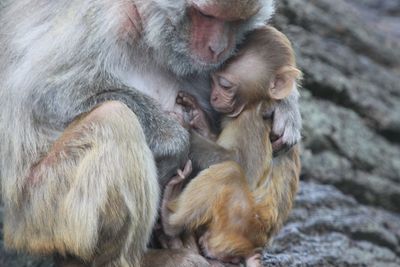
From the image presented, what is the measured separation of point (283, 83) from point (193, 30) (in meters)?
0.81

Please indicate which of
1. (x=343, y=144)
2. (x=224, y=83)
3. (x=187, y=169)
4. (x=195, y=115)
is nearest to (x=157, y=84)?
(x=195, y=115)

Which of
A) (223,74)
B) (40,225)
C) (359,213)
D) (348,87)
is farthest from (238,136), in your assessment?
(348,87)

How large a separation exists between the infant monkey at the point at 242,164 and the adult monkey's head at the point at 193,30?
247 millimetres

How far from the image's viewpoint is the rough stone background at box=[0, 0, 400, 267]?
8781 mm

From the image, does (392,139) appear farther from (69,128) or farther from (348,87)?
(69,128)

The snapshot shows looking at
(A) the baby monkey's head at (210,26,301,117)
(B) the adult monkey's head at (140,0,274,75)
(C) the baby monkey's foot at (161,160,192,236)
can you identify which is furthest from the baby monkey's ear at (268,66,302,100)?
(C) the baby monkey's foot at (161,160,192,236)

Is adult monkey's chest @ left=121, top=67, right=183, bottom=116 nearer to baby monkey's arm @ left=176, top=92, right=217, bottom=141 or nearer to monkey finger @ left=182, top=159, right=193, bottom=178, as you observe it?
baby monkey's arm @ left=176, top=92, right=217, bottom=141

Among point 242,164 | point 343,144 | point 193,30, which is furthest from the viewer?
A: point 343,144

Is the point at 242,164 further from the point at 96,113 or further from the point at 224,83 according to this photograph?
the point at 96,113

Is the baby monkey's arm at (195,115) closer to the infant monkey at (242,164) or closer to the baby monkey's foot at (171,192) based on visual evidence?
the infant monkey at (242,164)

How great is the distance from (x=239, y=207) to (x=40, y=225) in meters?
1.40

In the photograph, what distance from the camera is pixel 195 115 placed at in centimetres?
675

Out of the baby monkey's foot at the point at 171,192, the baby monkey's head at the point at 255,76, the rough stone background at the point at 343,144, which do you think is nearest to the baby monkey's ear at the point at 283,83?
the baby monkey's head at the point at 255,76

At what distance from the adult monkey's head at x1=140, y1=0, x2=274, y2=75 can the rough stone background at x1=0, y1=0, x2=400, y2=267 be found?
220 cm
